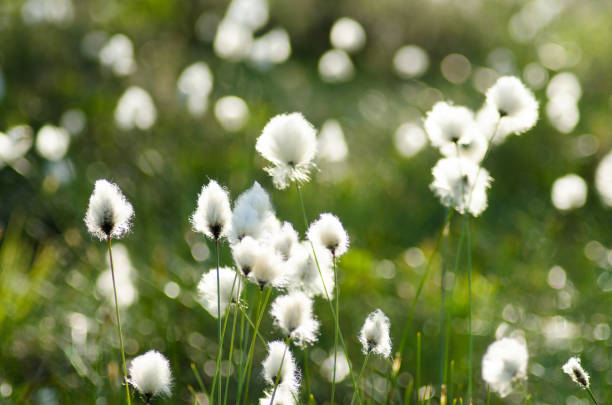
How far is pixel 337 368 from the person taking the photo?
2.07 m

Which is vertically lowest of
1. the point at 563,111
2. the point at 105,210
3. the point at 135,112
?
the point at 105,210

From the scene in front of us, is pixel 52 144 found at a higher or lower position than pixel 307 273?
higher

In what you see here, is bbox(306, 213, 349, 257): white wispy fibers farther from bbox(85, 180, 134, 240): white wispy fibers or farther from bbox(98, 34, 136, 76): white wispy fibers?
bbox(98, 34, 136, 76): white wispy fibers

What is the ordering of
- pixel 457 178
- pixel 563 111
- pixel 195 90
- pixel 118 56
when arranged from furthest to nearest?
pixel 563 111
pixel 118 56
pixel 195 90
pixel 457 178

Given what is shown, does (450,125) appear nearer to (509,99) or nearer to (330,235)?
(509,99)

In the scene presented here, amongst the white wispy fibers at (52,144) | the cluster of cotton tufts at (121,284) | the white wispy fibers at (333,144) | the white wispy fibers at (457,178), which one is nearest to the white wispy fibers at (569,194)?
the white wispy fibers at (333,144)

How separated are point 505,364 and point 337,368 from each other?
1.01 metres

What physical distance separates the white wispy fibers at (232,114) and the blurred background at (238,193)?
12 millimetres

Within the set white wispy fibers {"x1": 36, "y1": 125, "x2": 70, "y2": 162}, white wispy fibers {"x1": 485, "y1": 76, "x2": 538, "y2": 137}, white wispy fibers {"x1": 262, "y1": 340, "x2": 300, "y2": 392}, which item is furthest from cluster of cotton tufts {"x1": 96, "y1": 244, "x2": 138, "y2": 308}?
white wispy fibers {"x1": 485, "y1": 76, "x2": 538, "y2": 137}

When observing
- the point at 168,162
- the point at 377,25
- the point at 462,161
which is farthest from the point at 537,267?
the point at 377,25

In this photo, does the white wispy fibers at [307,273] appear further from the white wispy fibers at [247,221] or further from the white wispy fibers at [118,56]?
the white wispy fibers at [118,56]

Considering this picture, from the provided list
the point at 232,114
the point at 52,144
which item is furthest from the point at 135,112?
the point at 232,114

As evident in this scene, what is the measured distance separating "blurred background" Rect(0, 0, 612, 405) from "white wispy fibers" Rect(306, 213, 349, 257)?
1.19 feet

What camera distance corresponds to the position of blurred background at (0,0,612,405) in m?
2.24
